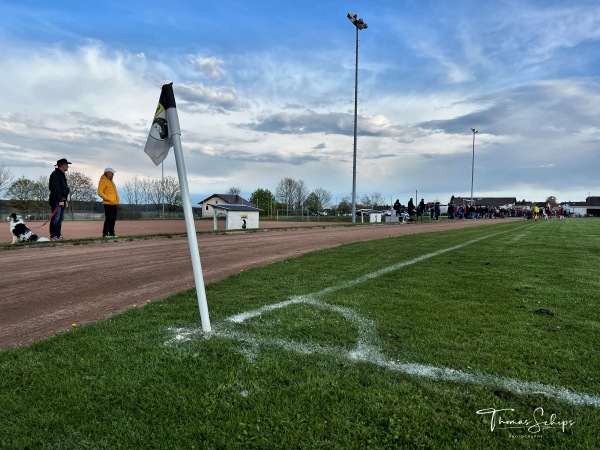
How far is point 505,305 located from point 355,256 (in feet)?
15.5

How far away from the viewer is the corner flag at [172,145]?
398cm

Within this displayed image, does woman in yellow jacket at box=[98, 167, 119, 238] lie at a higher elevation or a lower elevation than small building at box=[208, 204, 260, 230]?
higher

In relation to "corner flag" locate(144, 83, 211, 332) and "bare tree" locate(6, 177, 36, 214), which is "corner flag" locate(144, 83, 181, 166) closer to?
"corner flag" locate(144, 83, 211, 332)

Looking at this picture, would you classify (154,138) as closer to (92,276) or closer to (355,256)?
(92,276)

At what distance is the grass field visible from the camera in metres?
2.21

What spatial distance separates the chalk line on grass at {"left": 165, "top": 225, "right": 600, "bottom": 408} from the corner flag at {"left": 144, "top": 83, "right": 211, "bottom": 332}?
339 mm

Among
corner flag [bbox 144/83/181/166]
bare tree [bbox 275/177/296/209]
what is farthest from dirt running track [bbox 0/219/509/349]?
bare tree [bbox 275/177/296/209]

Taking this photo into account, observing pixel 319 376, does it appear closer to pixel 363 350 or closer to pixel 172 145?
pixel 363 350

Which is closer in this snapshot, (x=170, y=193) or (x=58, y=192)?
(x=58, y=192)

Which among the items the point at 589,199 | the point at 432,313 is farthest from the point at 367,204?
the point at 432,313

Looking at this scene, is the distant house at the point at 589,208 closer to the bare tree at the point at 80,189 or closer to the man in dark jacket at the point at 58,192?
the bare tree at the point at 80,189

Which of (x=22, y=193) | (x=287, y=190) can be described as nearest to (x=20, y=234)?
(x=22, y=193)

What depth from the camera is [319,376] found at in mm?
2834

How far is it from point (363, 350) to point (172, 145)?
276cm
